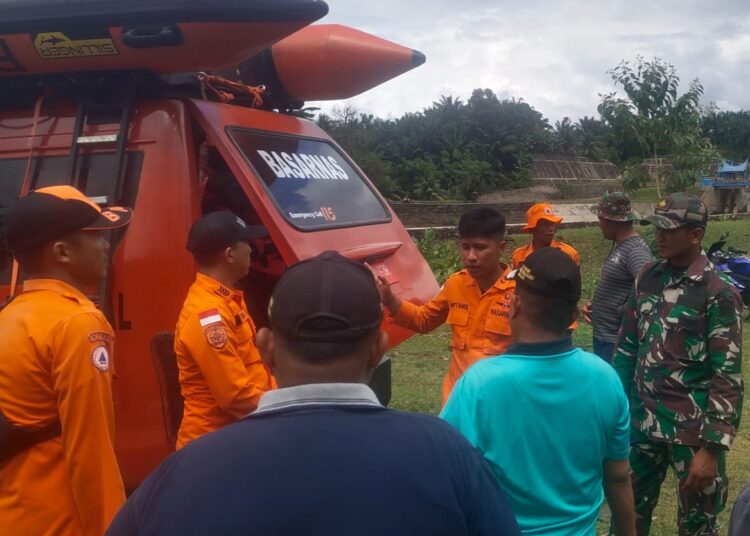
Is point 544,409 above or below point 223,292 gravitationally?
above

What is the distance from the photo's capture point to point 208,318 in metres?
2.78

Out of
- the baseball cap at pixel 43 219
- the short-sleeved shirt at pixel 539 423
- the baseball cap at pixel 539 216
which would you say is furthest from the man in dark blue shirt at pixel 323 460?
the baseball cap at pixel 539 216

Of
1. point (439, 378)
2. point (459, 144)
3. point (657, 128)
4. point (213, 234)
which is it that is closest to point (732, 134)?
point (459, 144)

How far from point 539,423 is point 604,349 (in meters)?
3.23

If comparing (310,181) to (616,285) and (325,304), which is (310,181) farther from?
(325,304)

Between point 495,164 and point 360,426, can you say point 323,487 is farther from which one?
point 495,164

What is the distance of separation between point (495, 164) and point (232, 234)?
124 feet

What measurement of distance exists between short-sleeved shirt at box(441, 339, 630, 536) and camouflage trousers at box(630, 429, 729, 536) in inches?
52.7

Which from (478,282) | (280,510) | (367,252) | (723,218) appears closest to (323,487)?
(280,510)

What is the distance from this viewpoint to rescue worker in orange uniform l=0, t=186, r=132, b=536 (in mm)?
2031

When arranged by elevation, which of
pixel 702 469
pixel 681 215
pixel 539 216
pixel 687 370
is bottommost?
pixel 702 469

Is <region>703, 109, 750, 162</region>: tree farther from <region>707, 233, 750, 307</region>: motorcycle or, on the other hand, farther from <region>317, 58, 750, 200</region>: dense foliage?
<region>707, 233, 750, 307</region>: motorcycle

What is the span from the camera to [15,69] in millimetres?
3691

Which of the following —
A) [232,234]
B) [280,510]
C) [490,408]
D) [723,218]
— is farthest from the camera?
[723,218]
